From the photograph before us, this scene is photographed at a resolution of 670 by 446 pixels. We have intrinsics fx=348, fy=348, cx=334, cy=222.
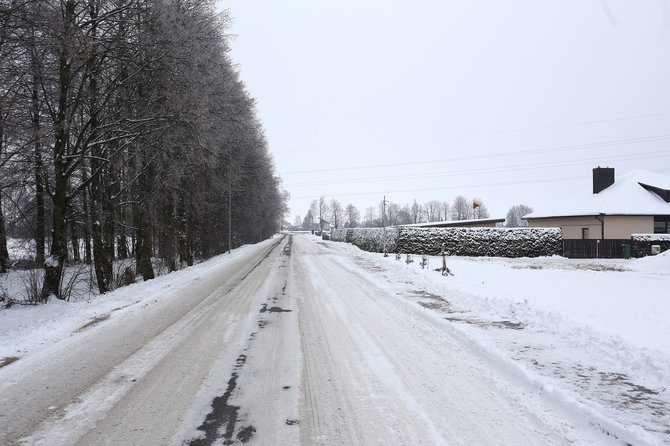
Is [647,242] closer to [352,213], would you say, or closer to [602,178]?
[602,178]

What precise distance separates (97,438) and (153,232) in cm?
1317

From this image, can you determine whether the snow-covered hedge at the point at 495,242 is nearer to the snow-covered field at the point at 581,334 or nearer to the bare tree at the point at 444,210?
the snow-covered field at the point at 581,334

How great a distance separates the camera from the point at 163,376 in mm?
4199

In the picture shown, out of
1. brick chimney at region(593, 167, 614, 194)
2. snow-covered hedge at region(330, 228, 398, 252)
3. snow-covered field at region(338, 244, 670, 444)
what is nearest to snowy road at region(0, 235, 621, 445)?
snow-covered field at region(338, 244, 670, 444)

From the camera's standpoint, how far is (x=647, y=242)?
24.4 m

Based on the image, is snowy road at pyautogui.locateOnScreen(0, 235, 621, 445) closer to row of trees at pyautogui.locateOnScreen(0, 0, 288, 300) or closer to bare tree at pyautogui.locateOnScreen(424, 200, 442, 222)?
row of trees at pyautogui.locateOnScreen(0, 0, 288, 300)

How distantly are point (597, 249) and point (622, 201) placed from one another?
24.4 feet

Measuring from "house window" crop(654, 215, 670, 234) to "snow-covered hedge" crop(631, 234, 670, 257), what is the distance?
6.41 metres

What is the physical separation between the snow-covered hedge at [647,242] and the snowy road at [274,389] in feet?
86.4

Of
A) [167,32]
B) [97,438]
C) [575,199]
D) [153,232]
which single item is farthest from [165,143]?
[575,199]

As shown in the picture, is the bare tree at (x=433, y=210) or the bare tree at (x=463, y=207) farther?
the bare tree at (x=433, y=210)

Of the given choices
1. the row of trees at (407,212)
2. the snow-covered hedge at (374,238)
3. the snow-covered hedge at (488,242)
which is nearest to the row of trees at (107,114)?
the snow-covered hedge at (374,238)

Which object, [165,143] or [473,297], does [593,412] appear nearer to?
[473,297]

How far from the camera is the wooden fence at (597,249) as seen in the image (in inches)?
1040
